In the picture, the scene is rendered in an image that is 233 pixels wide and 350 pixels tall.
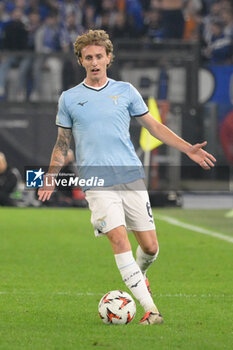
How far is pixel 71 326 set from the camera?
A: 733 cm

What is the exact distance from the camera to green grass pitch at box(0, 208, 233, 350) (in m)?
6.79

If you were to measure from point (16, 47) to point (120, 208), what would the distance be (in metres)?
18.0

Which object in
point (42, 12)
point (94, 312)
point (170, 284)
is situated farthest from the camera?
point (42, 12)

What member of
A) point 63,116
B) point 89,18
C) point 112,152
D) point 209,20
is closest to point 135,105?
point 112,152

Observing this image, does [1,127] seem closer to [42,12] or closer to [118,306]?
[42,12]

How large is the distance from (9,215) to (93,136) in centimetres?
1282

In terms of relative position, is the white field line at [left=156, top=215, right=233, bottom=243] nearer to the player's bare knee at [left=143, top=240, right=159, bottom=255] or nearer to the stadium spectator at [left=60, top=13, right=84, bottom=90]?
the stadium spectator at [left=60, top=13, right=84, bottom=90]


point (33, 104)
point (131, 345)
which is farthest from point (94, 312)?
point (33, 104)

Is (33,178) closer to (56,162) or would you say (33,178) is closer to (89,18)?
(56,162)

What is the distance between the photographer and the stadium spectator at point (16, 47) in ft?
75.0

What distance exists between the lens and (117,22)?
1008 inches

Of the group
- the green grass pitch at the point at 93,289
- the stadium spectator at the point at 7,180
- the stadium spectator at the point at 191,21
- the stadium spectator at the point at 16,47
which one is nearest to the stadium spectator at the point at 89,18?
the stadium spectator at the point at 16,47

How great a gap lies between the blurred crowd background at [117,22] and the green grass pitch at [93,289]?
27.2 ft

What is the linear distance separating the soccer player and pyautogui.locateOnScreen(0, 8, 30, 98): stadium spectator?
15.4 metres
